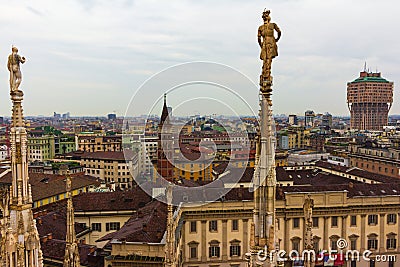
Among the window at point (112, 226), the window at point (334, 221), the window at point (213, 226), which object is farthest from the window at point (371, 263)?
the window at point (112, 226)

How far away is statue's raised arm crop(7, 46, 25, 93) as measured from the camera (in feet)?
19.1

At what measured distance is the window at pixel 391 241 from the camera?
34938 mm

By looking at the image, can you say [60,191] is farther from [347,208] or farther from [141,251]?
[347,208]

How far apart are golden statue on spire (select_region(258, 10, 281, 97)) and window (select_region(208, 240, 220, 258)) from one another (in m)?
30.0

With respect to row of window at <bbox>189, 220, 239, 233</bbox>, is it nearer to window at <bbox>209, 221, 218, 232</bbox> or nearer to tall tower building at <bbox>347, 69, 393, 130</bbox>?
window at <bbox>209, 221, 218, 232</bbox>

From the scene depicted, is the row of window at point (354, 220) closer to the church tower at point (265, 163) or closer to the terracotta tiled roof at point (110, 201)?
the terracotta tiled roof at point (110, 201)

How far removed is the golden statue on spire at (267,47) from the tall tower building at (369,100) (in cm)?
15975

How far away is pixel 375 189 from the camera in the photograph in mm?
35750

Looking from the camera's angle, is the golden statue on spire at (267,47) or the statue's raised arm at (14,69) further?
the statue's raised arm at (14,69)

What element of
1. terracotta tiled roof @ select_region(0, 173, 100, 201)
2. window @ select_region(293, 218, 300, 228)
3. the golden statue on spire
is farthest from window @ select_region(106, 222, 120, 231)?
the golden statue on spire

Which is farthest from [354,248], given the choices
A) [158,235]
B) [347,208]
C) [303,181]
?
[158,235]

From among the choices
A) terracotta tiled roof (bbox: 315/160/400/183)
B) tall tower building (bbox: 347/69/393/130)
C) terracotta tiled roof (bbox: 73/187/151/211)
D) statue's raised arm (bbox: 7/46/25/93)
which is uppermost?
tall tower building (bbox: 347/69/393/130)

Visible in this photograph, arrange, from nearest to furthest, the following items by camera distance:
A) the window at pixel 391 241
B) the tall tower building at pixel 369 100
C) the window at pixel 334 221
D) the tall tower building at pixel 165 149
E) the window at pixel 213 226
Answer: the window at pixel 213 226 < the window at pixel 334 221 < the window at pixel 391 241 < the tall tower building at pixel 165 149 < the tall tower building at pixel 369 100

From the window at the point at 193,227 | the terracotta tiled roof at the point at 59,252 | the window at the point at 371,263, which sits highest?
the terracotta tiled roof at the point at 59,252
